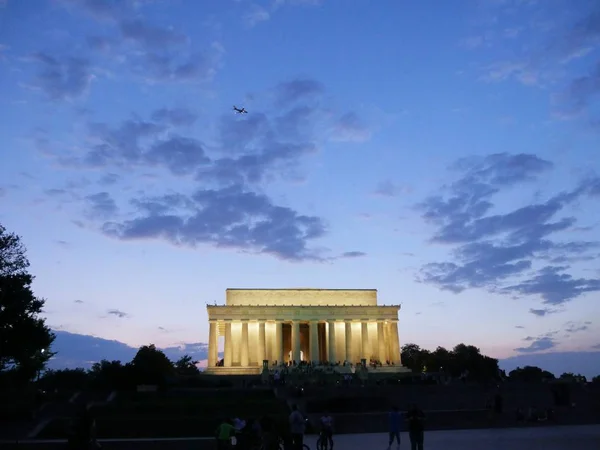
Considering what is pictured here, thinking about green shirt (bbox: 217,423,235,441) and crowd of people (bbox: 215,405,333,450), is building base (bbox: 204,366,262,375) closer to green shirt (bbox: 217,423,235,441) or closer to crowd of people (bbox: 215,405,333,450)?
crowd of people (bbox: 215,405,333,450)

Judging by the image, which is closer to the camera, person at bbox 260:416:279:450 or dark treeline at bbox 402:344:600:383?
person at bbox 260:416:279:450

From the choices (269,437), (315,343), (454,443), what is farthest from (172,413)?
(315,343)

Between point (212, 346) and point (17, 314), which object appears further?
point (212, 346)

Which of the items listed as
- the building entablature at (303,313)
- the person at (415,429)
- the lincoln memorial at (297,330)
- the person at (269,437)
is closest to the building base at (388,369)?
the lincoln memorial at (297,330)

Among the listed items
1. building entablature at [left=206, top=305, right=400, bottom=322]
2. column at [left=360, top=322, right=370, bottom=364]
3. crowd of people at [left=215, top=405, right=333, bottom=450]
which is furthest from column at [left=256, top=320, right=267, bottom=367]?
crowd of people at [left=215, top=405, right=333, bottom=450]

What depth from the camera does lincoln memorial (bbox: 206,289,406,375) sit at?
71812 mm

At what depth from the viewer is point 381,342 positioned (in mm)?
73875

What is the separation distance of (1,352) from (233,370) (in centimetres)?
3127

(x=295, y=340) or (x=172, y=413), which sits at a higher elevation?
(x=295, y=340)

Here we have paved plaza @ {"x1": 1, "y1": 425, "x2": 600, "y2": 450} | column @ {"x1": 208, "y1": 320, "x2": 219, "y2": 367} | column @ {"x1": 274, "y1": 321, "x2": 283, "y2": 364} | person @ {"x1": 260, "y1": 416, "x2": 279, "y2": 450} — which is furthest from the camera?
column @ {"x1": 274, "y1": 321, "x2": 283, "y2": 364}

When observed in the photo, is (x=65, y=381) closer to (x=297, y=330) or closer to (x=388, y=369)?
(x=297, y=330)

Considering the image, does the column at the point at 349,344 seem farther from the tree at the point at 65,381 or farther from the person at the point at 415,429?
the person at the point at 415,429

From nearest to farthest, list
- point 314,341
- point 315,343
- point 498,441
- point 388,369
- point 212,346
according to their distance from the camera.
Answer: point 498,441 < point 388,369 < point 212,346 < point 315,343 < point 314,341

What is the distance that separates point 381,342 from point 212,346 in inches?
811
